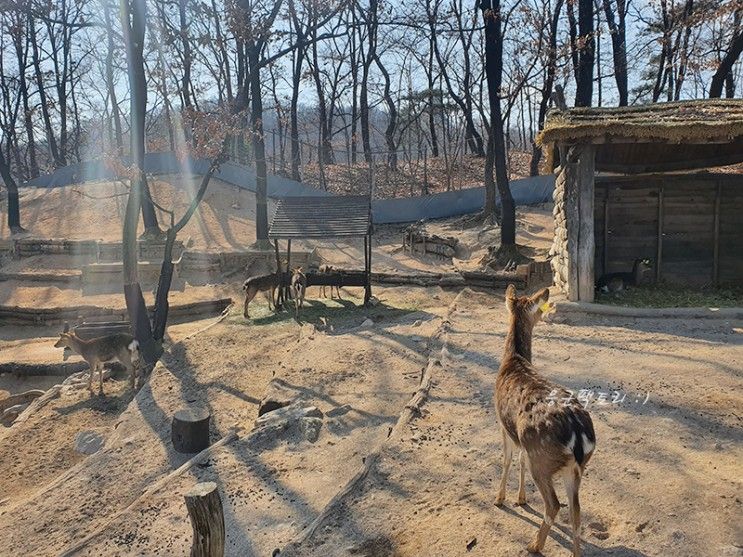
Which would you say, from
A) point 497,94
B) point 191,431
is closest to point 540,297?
point 191,431

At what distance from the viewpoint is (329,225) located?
13.6 m

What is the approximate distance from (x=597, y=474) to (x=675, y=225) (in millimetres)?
8885

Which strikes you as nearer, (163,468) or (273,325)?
(163,468)

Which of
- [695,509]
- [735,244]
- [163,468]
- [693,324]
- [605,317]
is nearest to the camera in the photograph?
[695,509]

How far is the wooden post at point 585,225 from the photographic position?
1029 centimetres

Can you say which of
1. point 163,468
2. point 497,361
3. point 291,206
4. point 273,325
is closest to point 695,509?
point 497,361

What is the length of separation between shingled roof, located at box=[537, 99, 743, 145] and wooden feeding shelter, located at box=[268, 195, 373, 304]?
15.8ft

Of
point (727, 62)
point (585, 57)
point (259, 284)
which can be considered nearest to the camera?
point (259, 284)

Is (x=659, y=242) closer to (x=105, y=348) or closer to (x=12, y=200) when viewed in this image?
(x=105, y=348)

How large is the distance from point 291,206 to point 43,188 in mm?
21010

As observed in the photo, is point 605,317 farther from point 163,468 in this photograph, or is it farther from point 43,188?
point 43,188

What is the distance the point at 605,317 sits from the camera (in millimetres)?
10016

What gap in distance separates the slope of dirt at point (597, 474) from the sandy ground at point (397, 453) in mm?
16

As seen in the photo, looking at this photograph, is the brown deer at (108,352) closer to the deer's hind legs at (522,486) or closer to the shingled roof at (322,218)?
the shingled roof at (322,218)
